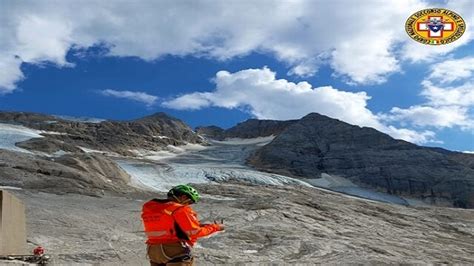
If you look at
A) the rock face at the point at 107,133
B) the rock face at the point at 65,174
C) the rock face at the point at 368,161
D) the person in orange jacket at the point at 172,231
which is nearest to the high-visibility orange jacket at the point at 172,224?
the person in orange jacket at the point at 172,231

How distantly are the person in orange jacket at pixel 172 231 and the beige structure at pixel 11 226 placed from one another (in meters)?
4.61

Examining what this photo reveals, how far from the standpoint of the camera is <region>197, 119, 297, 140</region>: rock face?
118 m

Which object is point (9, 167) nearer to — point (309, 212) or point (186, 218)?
point (309, 212)

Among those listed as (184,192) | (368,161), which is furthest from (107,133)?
(184,192)

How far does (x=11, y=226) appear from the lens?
9805 millimetres

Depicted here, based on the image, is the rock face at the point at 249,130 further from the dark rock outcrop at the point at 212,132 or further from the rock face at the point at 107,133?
the rock face at the point at 107,133

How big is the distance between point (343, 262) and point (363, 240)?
788cm

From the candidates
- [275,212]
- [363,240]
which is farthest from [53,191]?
[363,240]

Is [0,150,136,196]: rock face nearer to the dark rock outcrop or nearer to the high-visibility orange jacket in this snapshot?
the high-visibility orange jacket

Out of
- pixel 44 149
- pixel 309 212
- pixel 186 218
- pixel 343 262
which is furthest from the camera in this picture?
pixel 44 149

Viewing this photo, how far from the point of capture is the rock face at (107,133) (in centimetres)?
7206

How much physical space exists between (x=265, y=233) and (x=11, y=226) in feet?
45.0

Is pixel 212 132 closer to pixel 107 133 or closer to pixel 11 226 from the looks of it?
pixel 107 133

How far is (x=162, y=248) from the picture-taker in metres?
5.17
